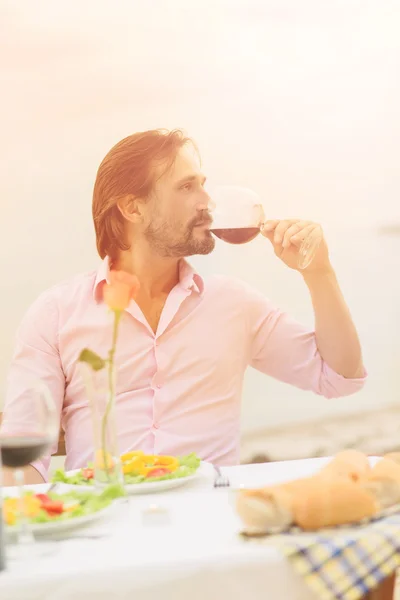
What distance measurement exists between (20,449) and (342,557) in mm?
389

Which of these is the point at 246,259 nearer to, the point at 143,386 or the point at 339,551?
the point at 143,386

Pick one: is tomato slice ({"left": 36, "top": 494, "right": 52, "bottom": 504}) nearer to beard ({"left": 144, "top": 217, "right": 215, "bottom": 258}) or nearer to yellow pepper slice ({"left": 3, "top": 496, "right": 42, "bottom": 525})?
yellow pepper slice ({"left": 3, "top": 496, "right": 42, "bottom": 525})

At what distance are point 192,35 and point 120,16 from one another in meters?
0.23

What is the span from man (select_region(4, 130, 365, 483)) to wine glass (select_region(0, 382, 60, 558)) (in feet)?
2.67

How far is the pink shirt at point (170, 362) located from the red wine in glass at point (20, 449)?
95cm

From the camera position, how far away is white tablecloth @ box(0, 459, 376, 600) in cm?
83

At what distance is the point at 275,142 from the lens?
8.53 feet

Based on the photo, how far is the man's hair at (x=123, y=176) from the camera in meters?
2.25

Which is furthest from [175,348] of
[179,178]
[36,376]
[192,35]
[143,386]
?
[192,35]

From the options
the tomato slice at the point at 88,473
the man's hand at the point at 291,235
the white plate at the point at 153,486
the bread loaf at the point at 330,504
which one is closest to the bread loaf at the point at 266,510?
the bread loaf at the point at 330,504

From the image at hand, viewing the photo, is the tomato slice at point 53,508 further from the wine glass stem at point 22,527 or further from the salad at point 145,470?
the salad at point 145,470

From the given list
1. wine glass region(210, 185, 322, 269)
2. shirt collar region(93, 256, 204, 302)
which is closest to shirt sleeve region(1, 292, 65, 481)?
shirt collar region(93, 256, 204, 302)

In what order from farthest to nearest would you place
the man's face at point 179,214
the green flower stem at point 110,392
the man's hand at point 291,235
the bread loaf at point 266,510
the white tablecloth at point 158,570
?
1. the man's face at point 179,214
2. the man's hand at point 291,235
3. the green flower stem at point 110,392
4. the bread loaf at point 266,510
5. the white tablecloth at point 158,570

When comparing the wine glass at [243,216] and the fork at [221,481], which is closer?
the fork at [221,481]
